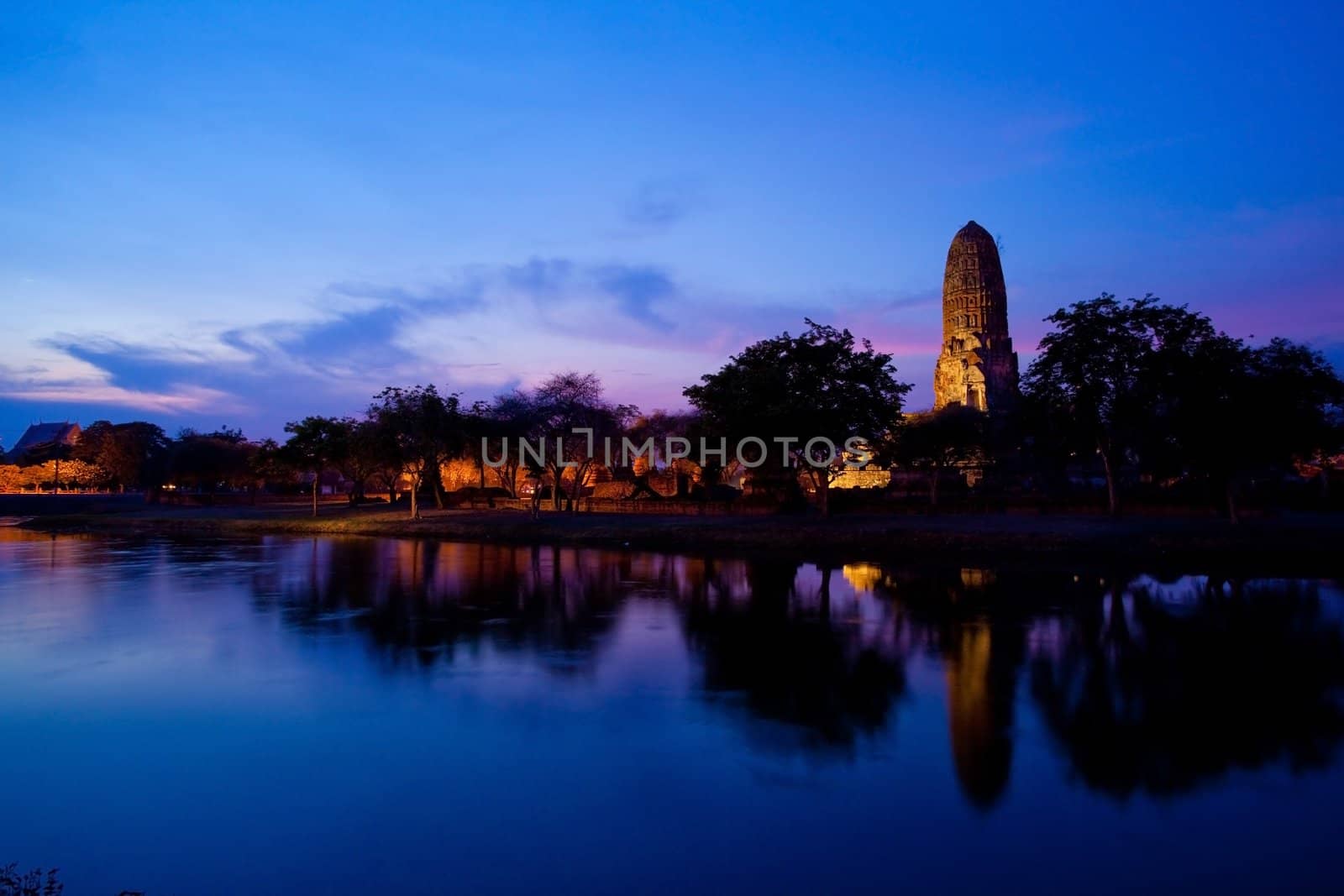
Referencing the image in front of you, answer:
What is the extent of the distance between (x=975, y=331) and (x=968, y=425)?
36.6 meters

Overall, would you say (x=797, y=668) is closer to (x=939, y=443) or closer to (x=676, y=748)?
(x=676, y=748)

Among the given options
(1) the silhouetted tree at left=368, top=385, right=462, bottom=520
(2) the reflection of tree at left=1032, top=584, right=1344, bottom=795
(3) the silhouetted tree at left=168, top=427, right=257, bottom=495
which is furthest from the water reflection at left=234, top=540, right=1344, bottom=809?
(3) the silhouetted tree at left=168, top=427, right=257, bottom=495

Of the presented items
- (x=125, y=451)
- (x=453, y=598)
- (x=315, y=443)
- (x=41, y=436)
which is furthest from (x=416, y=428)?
(x=41, y=436)

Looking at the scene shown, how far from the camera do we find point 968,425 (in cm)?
5109

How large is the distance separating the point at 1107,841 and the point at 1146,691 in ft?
15.2

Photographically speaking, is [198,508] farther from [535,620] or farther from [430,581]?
[535,620]

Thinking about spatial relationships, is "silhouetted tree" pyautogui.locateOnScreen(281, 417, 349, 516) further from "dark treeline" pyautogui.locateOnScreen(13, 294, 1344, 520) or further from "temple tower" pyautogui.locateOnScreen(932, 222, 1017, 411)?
"temple tower" pyautogui.locateOnScreen(932, 222, 1017, 411)

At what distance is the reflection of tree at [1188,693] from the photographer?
25.8ft

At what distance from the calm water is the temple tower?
69484 millimetres

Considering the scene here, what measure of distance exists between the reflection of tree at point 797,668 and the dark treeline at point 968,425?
18580 millimetres

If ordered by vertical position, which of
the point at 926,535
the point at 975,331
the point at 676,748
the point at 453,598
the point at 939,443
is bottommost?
the point at 676,748

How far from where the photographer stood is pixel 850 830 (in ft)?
21.0

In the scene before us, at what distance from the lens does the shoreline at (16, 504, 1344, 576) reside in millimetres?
24344

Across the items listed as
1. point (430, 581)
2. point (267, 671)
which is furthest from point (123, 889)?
point (430, 581)
